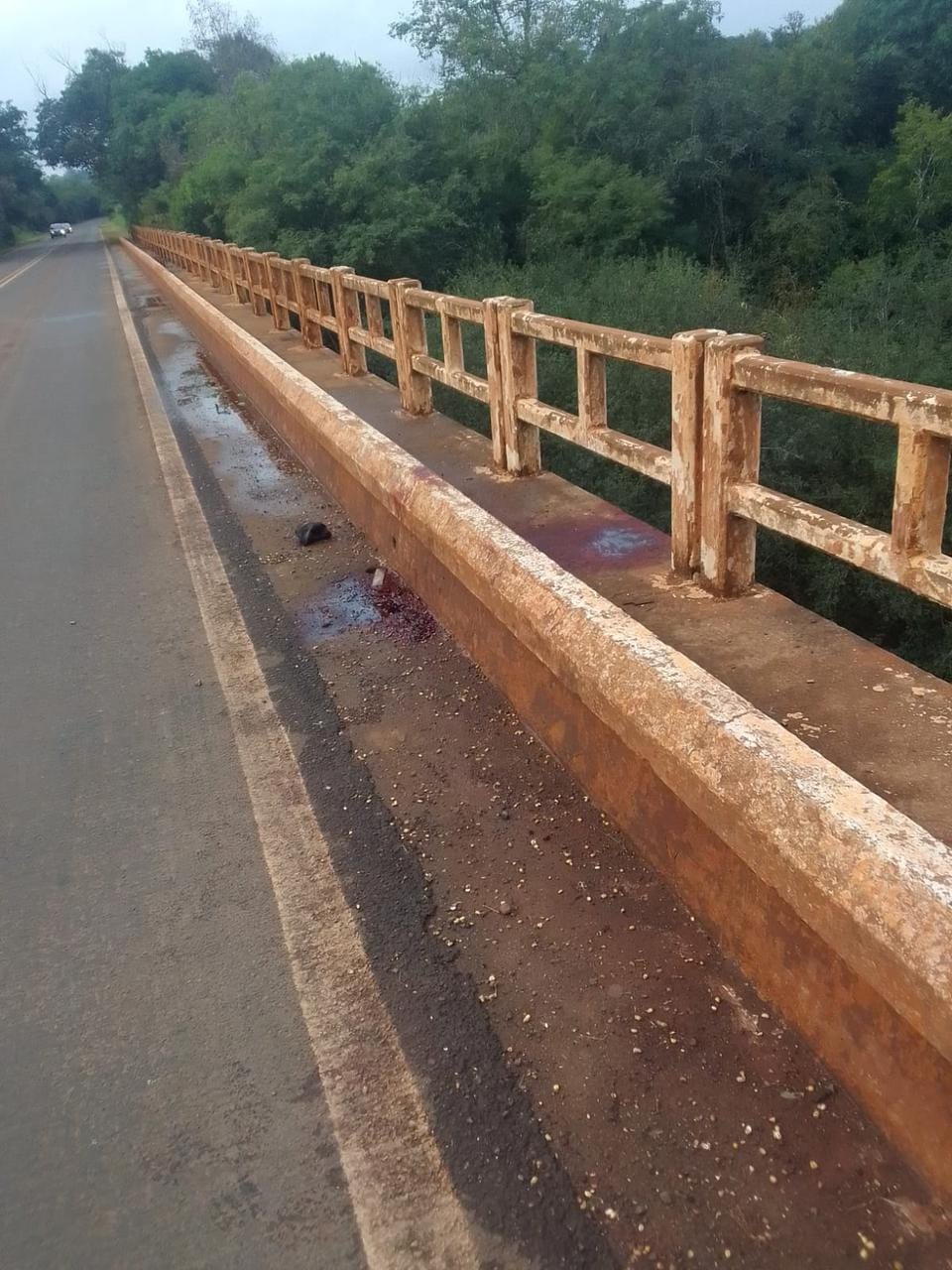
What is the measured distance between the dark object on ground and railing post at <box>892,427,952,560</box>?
169 inches

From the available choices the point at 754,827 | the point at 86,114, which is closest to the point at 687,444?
the point at 754,827

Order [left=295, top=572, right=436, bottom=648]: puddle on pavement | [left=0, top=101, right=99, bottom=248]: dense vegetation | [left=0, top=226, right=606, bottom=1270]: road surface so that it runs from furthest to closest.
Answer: [left=0, top=101, right=99, bottom=248]: dense vegetation → [left=295, top=572, right=436, bottom=648]: puddle on pavement → [left=0, top=226, right=606, bottom=1270]: road surface

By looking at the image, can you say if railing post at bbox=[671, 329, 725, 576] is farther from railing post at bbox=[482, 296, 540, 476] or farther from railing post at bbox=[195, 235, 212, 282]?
railing post at bbox=[195, 235, 212, 282]

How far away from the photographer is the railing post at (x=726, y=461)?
4016 mm

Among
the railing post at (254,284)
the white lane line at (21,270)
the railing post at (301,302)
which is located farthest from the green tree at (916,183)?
the white lane line at (21,270)

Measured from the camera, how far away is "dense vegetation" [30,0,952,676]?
81.3 feet

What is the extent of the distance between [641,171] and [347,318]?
77.4 feet

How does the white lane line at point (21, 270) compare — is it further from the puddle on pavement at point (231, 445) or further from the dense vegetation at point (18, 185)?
the puddle on pavement at point (231, 445)

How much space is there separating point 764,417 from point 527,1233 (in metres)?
14.1

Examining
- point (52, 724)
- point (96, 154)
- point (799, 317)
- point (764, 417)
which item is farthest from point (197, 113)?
point (52, 724)

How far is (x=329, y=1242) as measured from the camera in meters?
2.33

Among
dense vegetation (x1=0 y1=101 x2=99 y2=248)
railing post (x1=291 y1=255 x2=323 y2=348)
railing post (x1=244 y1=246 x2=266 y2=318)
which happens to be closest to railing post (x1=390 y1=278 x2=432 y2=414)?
railing post (x1=291 y1=255 x2=323 y2=348)

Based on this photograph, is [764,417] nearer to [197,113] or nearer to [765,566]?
[765,566]

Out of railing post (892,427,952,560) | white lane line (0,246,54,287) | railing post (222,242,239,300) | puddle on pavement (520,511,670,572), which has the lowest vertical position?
white lane line (0,246,54,287)
